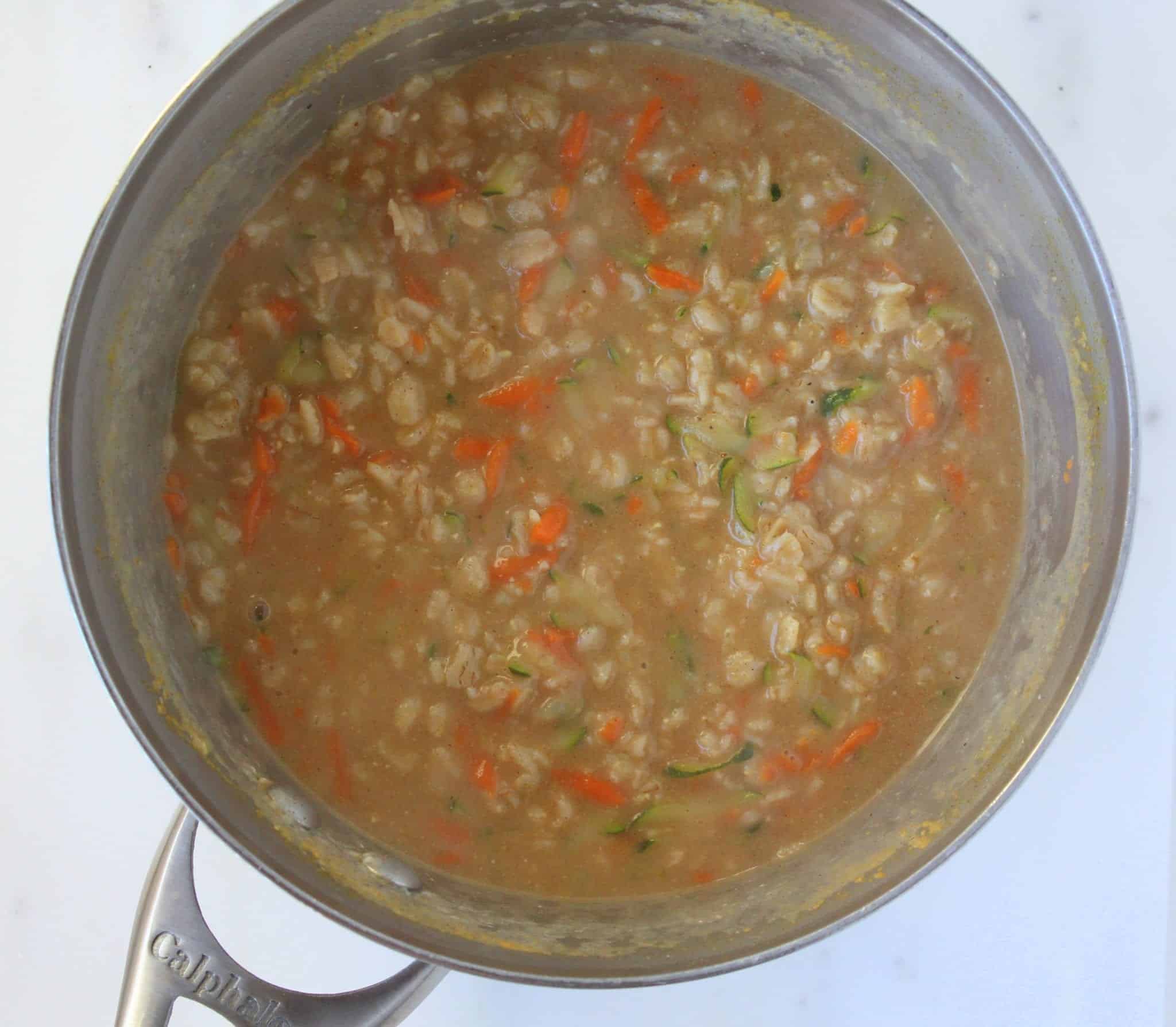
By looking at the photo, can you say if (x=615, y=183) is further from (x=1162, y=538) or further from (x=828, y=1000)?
(x=828, y=1000)

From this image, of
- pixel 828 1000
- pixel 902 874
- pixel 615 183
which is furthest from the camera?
pixel 828 1000

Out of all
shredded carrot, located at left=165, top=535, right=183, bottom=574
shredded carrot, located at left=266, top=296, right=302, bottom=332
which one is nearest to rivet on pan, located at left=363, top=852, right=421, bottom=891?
shredded carrot, located at left=165, top=535, right=183, bottom=574

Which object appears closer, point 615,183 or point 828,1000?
point 615,183

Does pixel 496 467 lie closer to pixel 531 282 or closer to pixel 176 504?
pixel 531 282

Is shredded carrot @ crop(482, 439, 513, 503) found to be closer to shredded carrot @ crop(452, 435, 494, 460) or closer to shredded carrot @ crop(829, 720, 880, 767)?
shredded carrot @ crop(452, 435, 494, 460)

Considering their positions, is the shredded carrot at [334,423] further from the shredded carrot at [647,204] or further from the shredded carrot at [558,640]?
the shredded carrot at [647,204]

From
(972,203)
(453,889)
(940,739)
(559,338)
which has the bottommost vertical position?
(453,889)

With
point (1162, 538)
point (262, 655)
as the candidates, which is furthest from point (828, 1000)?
point (262, 655)

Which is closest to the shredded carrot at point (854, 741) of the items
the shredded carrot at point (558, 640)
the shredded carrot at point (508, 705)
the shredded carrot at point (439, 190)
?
the shredded carrot at point (558, 640)
